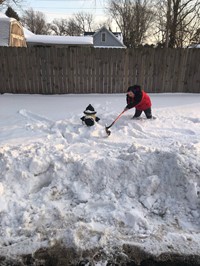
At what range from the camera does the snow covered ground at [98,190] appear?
2865mm

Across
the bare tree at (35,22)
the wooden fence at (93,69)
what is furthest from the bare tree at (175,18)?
the bare tree at (35,22)

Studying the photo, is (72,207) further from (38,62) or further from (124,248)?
A: (38,62)

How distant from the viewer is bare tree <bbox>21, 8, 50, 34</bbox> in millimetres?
56969

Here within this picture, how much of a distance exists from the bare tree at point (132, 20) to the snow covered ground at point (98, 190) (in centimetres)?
3267

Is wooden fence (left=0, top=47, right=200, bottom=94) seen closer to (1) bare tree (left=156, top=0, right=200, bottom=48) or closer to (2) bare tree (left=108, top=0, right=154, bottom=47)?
(1) bare tree (left=156, top=0, right=200, bottom=48)

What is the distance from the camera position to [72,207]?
130 inches

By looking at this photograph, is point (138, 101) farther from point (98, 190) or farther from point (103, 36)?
point (103, 36)

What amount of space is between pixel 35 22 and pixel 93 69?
5663 cm

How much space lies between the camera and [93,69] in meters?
8.79

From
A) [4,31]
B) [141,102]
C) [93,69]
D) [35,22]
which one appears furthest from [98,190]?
[35,22]

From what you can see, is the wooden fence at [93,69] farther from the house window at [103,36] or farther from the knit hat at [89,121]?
the house window at [103,36]

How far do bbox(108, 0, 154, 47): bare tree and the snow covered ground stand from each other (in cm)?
3267

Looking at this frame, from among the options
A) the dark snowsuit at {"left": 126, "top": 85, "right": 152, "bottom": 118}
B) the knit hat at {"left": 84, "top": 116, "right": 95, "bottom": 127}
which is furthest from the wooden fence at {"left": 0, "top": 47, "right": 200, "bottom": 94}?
the knit hat at {"left": 84, "top": 116, "right": 95, "bottom": 127}

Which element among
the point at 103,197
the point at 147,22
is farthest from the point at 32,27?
the point at 103,197
